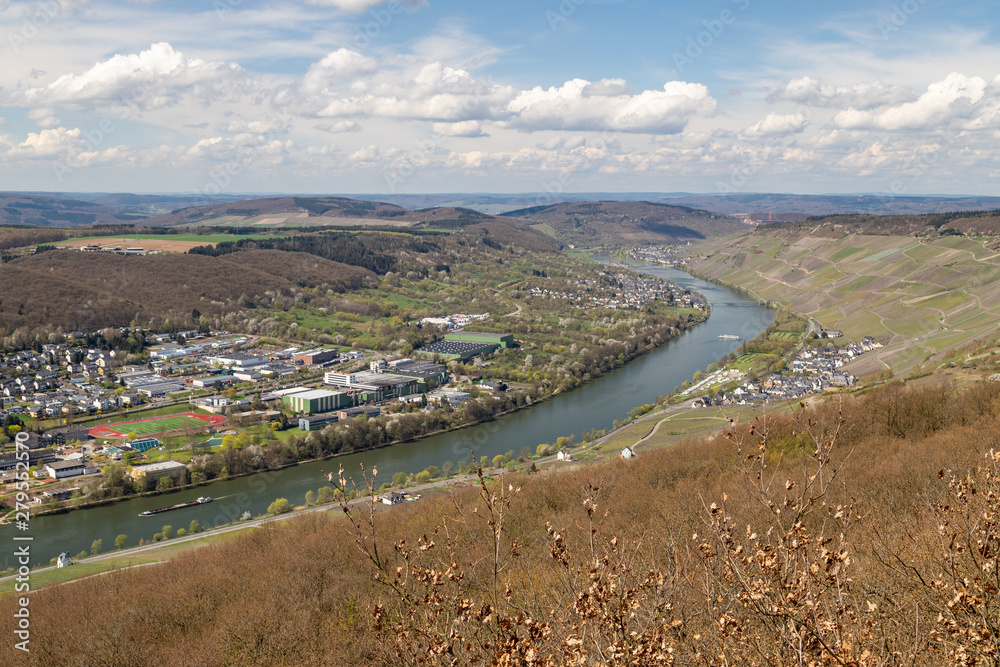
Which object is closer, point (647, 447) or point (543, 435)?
point (647, 447)

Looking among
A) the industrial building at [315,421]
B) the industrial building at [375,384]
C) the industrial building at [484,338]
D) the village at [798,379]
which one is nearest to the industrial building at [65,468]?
the industrial building at [315,421]

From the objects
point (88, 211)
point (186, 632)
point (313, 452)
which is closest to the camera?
point (186, 632)

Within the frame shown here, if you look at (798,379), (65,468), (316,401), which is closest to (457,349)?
(316,401)

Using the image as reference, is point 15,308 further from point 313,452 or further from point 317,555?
point 317,555

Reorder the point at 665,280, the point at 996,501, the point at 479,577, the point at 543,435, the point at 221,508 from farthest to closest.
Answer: the point at 665,280
the point at 543,435
the point at 221,508
the point at 479,577
the point at 996,501

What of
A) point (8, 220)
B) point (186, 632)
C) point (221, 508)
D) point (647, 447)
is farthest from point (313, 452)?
point (8, 220)

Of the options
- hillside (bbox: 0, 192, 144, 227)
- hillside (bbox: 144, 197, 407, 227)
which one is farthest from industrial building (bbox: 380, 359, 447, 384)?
hillside (bbox: 0, 192, 144, 227)

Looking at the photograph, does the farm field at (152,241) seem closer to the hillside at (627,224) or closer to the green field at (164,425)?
the green field at (164,425)
